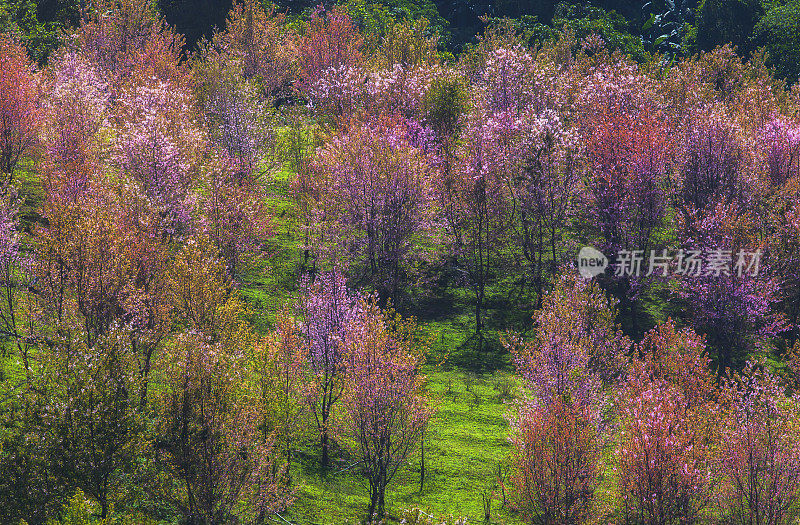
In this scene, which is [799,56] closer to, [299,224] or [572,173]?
[572,173]

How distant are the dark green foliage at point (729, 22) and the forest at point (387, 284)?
497 inches

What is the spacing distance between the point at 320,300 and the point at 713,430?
878 inches

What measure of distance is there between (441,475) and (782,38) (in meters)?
94.9

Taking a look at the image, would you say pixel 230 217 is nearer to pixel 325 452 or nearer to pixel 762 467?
pixel 325 452

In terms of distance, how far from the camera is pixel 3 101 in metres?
69.6

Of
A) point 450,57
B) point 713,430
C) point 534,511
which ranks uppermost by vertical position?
point 450,57

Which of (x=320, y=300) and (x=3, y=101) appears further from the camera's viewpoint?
(x=3, y=101)

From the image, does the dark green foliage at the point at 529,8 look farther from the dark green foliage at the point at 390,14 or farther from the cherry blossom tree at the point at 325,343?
the cherry blossom tree at the point at 325,343

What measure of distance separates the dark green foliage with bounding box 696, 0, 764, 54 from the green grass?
88.5 meters

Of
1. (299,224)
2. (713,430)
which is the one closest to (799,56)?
(299,224)

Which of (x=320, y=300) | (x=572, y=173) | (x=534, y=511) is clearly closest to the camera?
(x=534, y=511)

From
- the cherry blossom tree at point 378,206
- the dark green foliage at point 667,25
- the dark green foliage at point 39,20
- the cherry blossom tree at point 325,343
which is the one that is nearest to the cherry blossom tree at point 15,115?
the dark green foliage at point 39,20

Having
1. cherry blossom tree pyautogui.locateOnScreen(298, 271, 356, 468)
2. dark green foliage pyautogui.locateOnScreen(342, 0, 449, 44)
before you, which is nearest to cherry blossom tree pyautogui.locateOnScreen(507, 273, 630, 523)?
cherry blossom tree pyautogui.locateOnScreen(298, 271, 356, 468)

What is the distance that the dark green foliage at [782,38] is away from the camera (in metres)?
115
